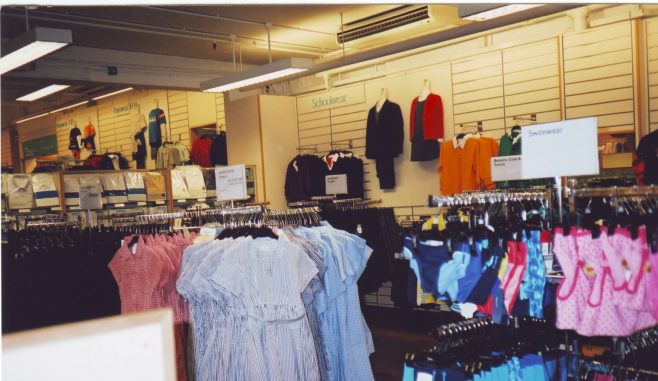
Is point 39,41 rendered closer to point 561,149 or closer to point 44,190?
point 44,190

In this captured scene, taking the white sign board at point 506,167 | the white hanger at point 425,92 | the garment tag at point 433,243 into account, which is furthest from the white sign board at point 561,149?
the white hanger at point 425,92

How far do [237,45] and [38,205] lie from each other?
3416mm

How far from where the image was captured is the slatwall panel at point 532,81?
632 cm

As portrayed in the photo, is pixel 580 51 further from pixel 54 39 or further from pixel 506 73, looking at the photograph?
pixel 54 39

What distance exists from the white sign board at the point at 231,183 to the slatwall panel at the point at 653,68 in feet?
13.2

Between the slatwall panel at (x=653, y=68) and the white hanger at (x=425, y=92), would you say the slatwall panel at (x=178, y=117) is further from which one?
the slatwall panel at (x=653, y=68)

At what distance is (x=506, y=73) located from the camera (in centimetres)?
674

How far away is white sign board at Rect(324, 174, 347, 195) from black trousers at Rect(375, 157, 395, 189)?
1.66 feet

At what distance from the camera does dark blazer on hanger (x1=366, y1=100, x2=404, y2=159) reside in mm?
7629

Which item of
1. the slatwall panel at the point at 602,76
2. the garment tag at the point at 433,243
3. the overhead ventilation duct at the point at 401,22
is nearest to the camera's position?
the garment tag at the point at 433,243

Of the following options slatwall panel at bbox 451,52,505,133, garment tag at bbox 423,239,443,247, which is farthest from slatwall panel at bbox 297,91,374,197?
garment tag at bbox 423,239,443,247

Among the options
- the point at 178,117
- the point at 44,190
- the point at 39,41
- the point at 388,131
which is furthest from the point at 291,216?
the point at 178,117

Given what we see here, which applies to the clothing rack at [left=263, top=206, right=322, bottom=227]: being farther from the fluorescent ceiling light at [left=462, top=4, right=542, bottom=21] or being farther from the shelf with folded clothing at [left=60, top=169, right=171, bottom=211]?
the shelf with folded clothing at [left=60, top=169, right=171, bottom=211]

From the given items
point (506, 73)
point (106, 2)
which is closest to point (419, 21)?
point (506, 73)
